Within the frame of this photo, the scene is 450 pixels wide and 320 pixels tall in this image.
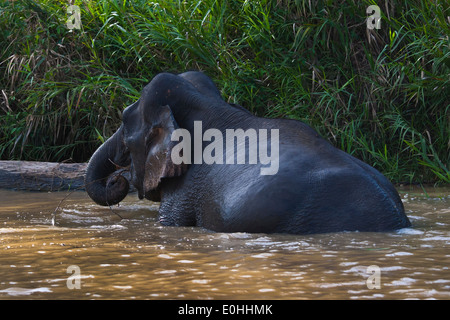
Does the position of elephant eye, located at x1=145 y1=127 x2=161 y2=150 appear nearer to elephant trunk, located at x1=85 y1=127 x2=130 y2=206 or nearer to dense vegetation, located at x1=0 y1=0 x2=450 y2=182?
elephant trunk, located at x1=85 y1=127 x2=130 y2=206

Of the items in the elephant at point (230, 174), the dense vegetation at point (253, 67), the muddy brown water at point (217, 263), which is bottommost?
the muddy brown water at point (217, 263)

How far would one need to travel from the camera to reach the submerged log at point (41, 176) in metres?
6.15

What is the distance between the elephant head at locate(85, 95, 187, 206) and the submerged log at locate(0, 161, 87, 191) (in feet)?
4.77

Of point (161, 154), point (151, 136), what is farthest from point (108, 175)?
point (161, 154)

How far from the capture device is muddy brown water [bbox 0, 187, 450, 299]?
2.38 meters

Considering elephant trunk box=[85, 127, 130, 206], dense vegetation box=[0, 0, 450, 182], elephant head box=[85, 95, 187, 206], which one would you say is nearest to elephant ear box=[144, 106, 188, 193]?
elephant head box=[85, 95, 187, 206]

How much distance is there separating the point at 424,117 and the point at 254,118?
7.73 ft

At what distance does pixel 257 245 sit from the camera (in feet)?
10.5

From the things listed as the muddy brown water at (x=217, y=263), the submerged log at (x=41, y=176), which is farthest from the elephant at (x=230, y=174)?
the submerged log at (x=41, y=176)

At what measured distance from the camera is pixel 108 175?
4773mm

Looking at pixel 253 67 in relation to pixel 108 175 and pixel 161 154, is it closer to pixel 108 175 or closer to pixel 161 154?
pixel 108 175

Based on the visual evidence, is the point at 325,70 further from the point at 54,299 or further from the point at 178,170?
the point at 54,299

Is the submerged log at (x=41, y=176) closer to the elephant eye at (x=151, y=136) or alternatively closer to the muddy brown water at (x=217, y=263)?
the elephant eye at (x=151, y=136)
